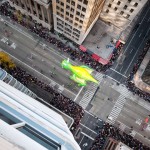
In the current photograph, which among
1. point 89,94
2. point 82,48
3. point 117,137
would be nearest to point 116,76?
point 89,94

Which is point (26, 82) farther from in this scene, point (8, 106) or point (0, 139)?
point (0, 139)

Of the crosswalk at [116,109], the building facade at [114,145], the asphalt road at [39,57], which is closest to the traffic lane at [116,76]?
the crosswalk at [116,109]

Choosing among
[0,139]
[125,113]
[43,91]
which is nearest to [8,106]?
[0,139]

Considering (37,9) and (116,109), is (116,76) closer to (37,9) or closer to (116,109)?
(116,109)

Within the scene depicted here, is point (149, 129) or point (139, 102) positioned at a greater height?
point (139, 102)

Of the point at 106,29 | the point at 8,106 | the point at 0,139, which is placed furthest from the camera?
the point at 106,29

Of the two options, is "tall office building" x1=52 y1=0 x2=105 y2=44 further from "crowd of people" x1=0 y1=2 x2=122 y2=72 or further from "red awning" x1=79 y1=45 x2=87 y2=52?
"crowd of people" x1=0 y1=2 x2=122 y2=72
